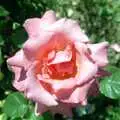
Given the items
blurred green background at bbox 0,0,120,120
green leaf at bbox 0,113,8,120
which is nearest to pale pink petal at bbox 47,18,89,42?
blurred green background at bbox 0,0,120,120

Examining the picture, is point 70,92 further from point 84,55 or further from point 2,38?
point 2,38

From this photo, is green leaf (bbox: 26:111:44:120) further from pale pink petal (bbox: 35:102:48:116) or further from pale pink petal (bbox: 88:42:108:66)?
pale pink petal (bbox: 88:42:108:66)

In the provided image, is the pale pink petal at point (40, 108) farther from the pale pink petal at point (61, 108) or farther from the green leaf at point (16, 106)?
the green leaf at point (16, 106)

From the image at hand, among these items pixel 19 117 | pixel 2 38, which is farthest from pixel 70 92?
pixel 2 38

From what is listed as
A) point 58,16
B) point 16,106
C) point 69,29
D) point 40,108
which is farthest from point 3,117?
point 58,16

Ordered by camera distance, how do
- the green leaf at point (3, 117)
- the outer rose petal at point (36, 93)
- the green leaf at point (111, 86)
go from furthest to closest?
the green leaf at point (3, 117), the green leaf at point (111, 86), the outer rose petal at point (36, 93)

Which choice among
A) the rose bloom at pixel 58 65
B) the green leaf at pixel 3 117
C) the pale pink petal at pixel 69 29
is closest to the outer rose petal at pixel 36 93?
the rose bloom at pixel 58 65
